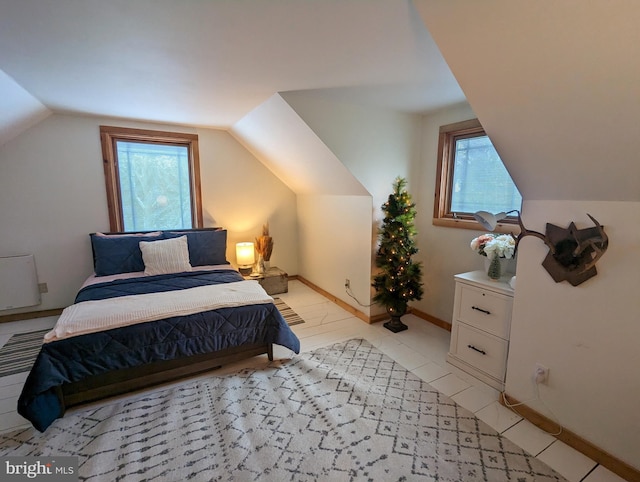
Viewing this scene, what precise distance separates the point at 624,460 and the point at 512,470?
542 millimetres

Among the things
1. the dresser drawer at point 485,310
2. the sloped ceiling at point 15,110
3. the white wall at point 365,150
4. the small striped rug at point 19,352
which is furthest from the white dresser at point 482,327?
the sloped ceiling at point 15,110

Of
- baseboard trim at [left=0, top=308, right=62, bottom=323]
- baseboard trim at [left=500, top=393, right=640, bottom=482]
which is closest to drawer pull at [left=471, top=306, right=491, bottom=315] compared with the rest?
baseboard trim at [left=500, top=393, right=640, bottom=482]

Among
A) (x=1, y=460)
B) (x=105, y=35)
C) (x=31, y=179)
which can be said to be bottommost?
(x=1, y=460)

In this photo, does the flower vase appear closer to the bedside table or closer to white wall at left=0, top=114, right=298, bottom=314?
the bedside table

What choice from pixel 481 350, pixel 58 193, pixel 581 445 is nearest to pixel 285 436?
pixel 481 350

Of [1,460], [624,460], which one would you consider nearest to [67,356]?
[1,460]

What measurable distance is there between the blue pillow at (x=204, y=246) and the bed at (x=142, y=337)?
20.5 inches

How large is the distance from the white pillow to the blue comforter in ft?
1.35

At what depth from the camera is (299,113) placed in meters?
2.54

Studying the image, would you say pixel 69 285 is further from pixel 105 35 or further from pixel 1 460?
pixel 105 35

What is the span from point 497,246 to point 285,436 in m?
1.89

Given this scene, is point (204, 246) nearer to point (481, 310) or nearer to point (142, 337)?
point (142, 337)

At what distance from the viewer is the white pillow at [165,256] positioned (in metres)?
3.10

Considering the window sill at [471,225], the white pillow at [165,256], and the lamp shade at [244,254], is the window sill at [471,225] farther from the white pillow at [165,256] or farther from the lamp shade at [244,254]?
the white pillow at [165,256]
